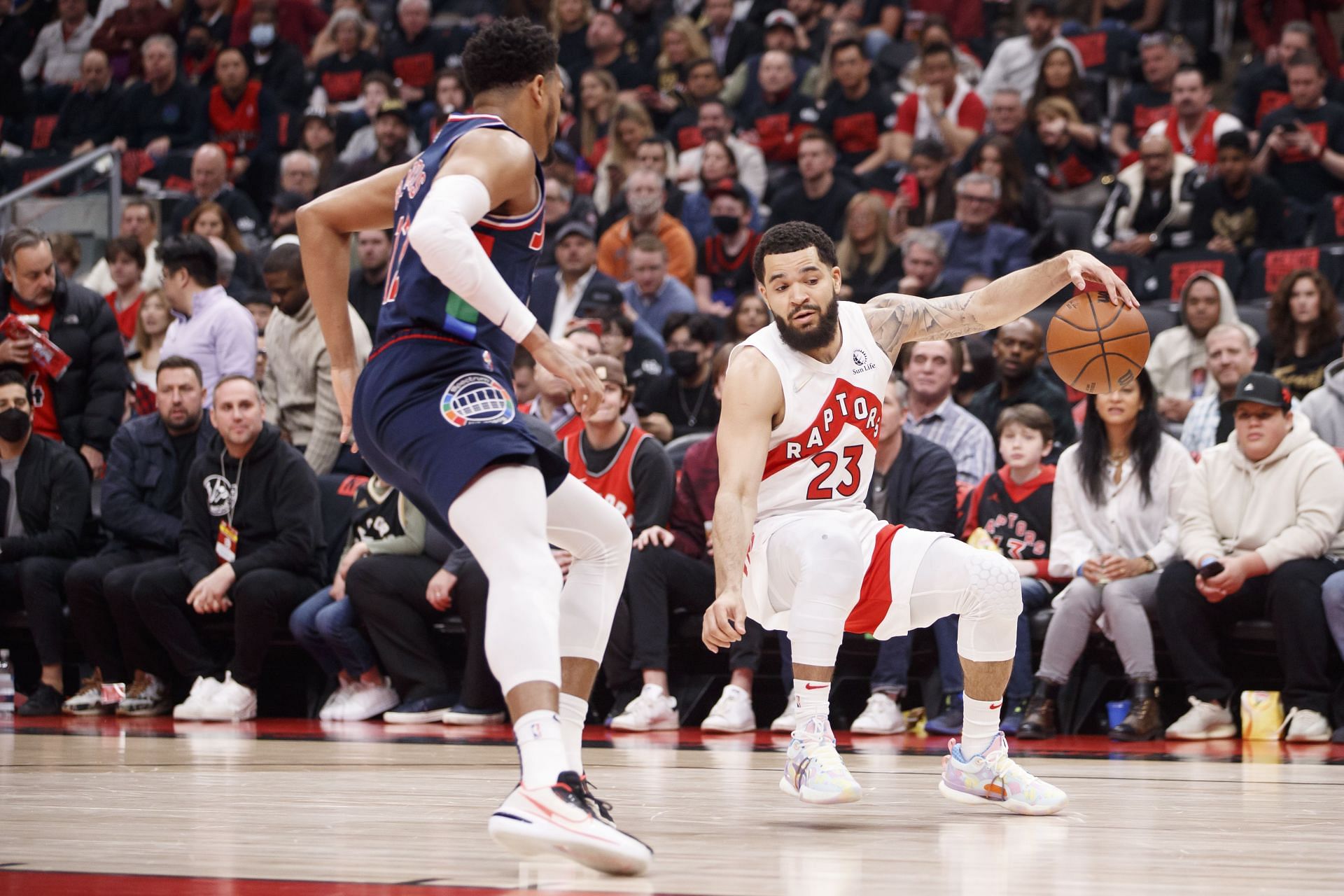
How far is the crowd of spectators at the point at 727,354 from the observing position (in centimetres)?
731

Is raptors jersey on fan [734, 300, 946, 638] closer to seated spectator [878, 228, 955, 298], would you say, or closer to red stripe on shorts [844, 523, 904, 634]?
red stripe on shorts [844, 523, 904, 634]

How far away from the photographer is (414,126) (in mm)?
14156

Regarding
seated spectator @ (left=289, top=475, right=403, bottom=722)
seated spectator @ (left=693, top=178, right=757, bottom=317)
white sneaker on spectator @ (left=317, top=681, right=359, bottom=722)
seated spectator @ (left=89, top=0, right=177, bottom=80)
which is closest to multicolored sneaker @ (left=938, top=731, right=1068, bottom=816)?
seated spectator @ (left=289, top=475, right=403, bottom=722)

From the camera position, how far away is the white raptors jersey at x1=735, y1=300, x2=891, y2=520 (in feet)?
15.0

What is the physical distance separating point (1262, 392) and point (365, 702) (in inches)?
185

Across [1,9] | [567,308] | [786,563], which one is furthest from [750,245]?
[1,9]

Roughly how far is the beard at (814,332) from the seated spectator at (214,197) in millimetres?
8913

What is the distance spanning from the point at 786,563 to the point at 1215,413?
175 inches

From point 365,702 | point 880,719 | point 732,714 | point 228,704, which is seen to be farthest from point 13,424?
point 880,719

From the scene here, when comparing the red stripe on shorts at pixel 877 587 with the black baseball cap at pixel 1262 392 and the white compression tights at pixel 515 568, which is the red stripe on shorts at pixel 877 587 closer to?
the white compression tights at pixel 515 568

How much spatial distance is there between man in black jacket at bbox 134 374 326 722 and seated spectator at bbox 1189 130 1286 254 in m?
5.92

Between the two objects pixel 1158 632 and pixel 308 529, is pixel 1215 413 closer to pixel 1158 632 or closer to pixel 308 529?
pixel 1158 632

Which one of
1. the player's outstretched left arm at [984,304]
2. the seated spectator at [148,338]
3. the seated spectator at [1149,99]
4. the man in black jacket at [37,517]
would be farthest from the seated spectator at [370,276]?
the player's outstretched left arm at [984,304]

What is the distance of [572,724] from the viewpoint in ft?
12.1
